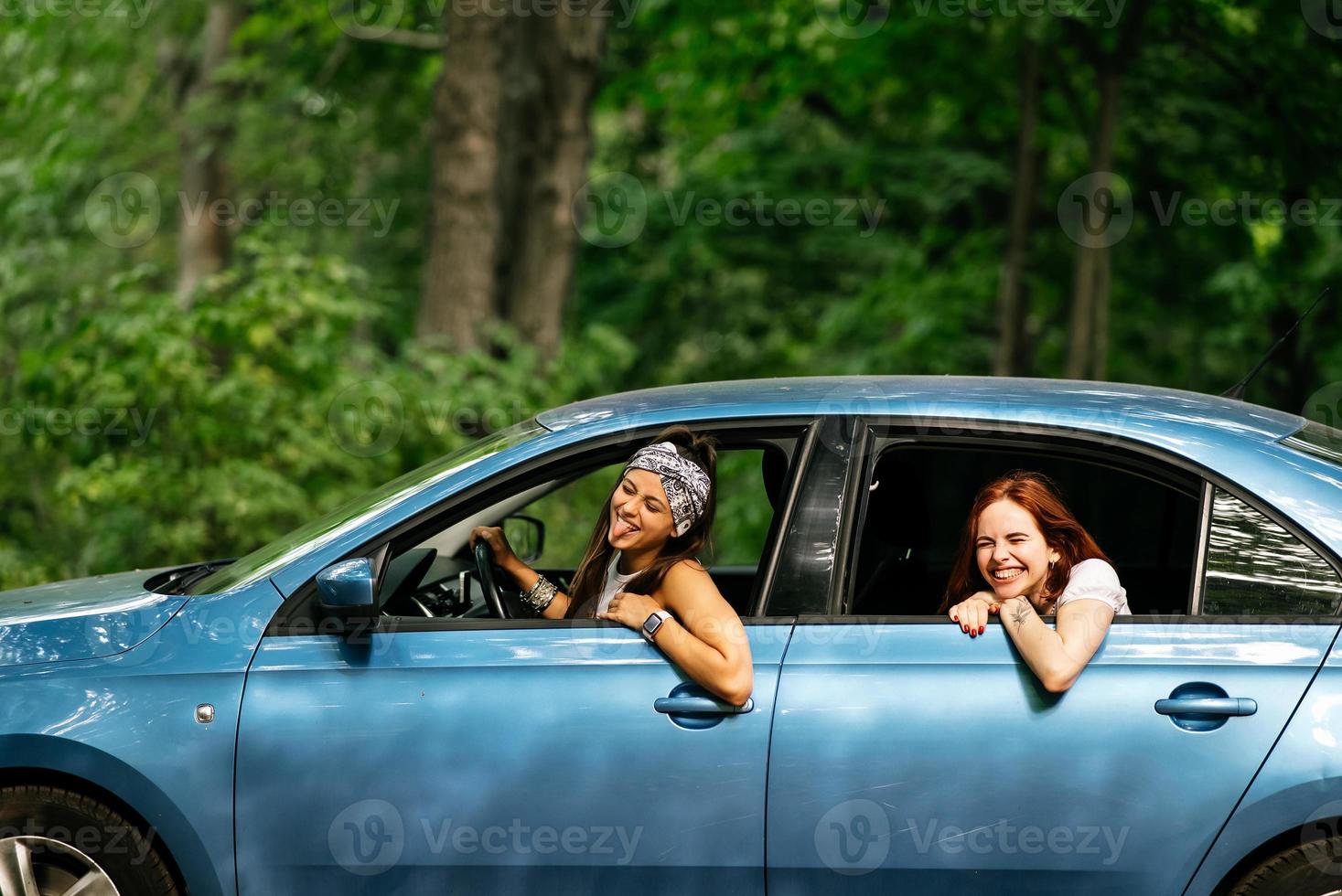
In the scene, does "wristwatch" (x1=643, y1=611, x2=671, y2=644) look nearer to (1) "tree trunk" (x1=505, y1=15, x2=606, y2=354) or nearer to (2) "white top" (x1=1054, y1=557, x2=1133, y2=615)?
(2) "white top" (x1=1054, y1=557, x2=1133, y2=615)

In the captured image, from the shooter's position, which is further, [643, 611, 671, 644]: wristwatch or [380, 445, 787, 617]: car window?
[380, 445, 787, 617]: car window

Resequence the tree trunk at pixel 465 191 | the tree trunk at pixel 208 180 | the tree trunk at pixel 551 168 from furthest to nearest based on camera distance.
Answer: the tree trunk at pixel 208 180, the tree trunk at pixel 551 168, the tree trunk at pixel 465 191

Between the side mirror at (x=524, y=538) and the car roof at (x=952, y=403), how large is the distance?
1062 millimetres

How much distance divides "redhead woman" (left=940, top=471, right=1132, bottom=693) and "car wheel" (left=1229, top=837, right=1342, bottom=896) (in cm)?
60

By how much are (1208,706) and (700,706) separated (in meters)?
1.12

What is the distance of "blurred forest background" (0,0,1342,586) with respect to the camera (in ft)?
27.7

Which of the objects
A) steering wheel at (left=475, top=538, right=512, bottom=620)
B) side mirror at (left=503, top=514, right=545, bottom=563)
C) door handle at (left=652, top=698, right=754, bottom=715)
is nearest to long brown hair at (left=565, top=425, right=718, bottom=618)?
steering wheel at (left=475, top=538, right=512, bottom=620)

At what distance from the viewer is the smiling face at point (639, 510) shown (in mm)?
3436

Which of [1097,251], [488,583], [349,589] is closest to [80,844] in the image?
[349,589]

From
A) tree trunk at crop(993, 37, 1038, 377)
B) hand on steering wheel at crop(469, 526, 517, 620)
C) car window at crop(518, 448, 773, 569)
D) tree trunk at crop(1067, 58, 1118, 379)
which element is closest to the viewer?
hand on steering wheel at crop(469, 526, 517, 620)

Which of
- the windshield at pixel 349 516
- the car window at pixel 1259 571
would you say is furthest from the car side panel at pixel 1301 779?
the windshield at pixel 349 516

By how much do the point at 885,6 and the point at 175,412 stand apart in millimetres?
7822

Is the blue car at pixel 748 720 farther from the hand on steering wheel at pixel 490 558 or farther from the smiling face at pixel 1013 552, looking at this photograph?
the hand on steering wheel at pixel 490 558

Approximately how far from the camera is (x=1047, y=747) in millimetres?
3016
